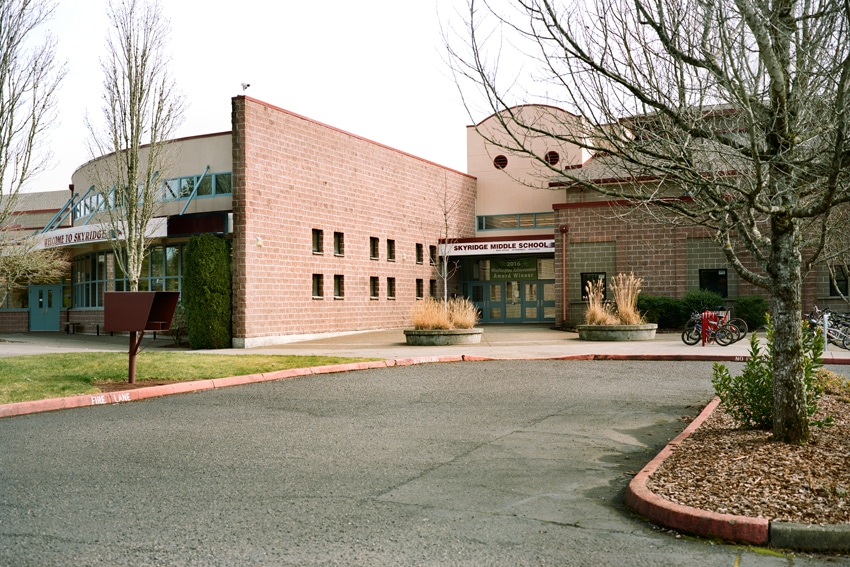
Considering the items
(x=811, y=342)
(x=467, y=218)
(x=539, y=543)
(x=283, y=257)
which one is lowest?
(x=539, y=543)

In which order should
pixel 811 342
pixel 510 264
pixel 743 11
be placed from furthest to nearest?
pixel 510 264, pixel 811 342, pixel 743 11

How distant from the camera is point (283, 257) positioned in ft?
88.7

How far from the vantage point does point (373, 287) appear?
33375 millimetres

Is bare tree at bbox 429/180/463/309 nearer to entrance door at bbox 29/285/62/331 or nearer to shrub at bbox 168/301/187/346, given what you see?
shrub at bbox 168/301/187/346

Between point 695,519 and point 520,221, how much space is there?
35.8 metres

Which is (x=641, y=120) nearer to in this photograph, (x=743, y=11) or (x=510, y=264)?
(x=743, y=11)

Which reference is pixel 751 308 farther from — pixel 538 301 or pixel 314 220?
pixel 314 220

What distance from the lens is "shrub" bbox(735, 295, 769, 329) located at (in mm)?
28328

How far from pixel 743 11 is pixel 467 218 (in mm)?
35174

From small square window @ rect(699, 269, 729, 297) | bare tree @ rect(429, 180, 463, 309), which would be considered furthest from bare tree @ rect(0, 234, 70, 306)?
small square window @ rect(699, 269, 729, 297)

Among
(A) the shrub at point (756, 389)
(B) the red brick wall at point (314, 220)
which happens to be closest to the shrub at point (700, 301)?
(B) the red brick wall at point (314, 220)

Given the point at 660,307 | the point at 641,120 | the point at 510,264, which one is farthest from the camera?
the point at 510,264

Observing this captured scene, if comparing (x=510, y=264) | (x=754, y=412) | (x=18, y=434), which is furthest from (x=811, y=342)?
(x=510, y=264)

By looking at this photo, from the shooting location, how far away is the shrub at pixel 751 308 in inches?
1115
